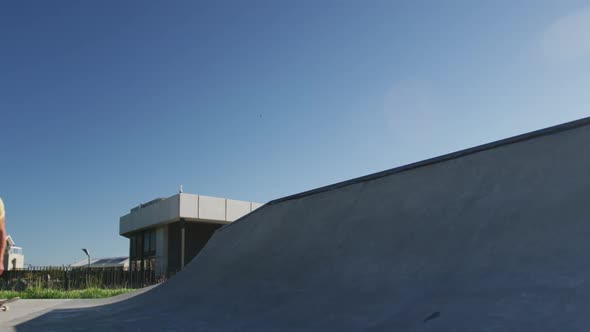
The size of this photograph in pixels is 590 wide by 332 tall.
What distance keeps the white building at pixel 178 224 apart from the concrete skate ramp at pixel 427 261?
59.7 feet

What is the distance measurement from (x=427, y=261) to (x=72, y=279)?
1493 centimetres

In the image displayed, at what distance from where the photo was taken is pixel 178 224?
27.7m

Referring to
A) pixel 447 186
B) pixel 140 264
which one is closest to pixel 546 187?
pixel 447 186

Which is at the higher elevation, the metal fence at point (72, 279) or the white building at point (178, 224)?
the white building at point (178, 224)

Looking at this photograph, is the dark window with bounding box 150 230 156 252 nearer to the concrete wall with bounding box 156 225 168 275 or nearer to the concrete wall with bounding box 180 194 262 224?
the concrete wall with bounding box 156 225 168 275

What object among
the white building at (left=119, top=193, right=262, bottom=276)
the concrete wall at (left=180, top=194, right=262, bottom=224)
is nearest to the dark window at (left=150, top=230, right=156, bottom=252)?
the white building at (left=119, top=193, right=262, bottom=276)

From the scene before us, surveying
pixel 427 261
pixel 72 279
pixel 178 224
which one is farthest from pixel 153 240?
pixel 427 261

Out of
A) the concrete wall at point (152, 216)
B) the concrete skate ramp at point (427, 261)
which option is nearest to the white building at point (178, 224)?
the concrete wall at point (152, 216)

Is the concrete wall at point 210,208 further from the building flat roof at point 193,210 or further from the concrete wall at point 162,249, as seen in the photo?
the concrete wall at point 162,249

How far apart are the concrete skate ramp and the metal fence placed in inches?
357

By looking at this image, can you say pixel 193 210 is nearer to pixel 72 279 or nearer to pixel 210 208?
pixel 210 208

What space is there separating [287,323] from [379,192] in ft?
9.65

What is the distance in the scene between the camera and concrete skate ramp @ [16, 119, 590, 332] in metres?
3.34

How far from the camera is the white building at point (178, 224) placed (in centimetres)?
2556
